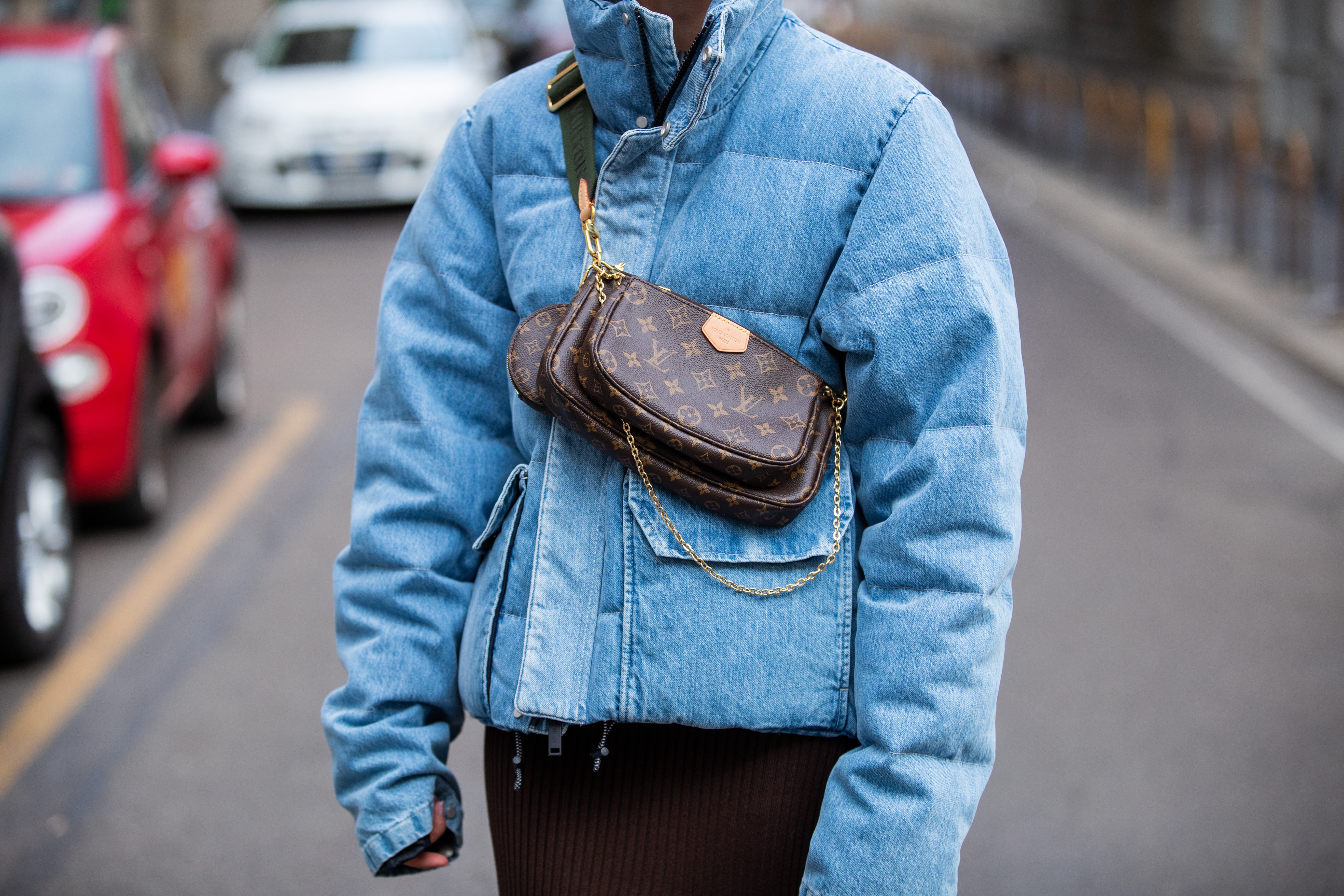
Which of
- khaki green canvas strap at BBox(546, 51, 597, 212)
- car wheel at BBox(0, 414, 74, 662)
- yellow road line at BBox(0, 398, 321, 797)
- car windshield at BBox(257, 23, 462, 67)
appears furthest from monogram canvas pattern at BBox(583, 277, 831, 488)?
car windshield at BBox(257, 23, 462, 67)

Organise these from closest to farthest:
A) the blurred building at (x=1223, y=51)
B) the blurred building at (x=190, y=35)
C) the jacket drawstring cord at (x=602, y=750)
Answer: the jacket drawstring cord at (x=602, y=750) < the blurred building at (x=1223, y=51) < the blurred building at (x=190, y=35)

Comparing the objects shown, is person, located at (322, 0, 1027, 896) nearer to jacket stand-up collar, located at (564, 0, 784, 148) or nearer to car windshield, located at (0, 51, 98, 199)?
jacket stand-up collar, located at (564, 0, 784, 148)

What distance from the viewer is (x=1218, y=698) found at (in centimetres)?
413

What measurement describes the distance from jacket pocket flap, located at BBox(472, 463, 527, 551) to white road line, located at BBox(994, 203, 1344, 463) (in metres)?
5.58

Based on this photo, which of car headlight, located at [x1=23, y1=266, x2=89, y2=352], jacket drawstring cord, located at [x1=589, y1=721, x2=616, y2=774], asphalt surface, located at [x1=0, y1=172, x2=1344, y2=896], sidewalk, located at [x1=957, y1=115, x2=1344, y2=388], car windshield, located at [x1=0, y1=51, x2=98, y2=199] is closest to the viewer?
jacket drawstring cord, located at [x1=589, y1=721, x2=616, y2=774]

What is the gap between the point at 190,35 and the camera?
21156 millimetres

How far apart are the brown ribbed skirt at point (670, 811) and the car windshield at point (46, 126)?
4569 mm

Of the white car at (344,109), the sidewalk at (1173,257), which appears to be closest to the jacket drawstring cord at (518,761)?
the sidewalk at (1173,257)

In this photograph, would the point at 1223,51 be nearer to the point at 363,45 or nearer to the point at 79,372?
the point at 363,45

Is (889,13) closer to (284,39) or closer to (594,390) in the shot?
(284,39)

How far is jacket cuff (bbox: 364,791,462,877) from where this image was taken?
68.5 inches

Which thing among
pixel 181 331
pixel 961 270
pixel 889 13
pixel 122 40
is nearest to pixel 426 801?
pixel 961 270

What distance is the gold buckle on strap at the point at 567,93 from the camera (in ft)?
5.47

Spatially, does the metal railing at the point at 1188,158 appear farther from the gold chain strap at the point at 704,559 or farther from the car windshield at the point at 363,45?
the gold chain strap at the point at 704,559
